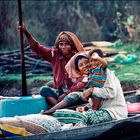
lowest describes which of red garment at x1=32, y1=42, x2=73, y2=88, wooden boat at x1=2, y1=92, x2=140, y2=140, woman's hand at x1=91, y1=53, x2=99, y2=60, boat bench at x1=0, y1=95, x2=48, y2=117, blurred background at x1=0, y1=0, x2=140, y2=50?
wooden boat at x1=2, y1=92, x2=140, y2=140

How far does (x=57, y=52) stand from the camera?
6199 millimetres

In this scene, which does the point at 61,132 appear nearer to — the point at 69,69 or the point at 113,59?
the point at 69,69

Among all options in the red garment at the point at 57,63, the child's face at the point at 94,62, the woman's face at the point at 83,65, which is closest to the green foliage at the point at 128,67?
the red garment at the point at 57,63

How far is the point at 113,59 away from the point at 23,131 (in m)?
4.95

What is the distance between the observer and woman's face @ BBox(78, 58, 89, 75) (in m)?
4.99

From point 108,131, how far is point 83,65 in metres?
0.68

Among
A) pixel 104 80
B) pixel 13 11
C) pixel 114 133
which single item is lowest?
pixel 114 133

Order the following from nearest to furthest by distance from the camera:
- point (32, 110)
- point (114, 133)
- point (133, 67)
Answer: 1. point (114, 133)
2. point (32, 110)
3. point (133, 67)

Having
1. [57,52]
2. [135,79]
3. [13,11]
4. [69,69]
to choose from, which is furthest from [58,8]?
[69,69]

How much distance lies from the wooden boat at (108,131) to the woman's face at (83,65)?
0.54 m

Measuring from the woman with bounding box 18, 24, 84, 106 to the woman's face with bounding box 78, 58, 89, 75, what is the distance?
0.74 meters

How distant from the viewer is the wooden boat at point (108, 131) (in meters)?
4.64

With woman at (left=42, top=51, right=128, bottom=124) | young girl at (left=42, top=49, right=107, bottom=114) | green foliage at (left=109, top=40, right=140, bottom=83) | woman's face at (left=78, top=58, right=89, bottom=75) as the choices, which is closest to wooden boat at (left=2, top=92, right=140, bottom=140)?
woman at (left=42, top=51, right=128, bottom=124)

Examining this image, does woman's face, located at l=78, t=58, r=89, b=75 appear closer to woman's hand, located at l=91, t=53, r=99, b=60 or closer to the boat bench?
woman's hand, located at l=91, t=53, r=99, b=60
